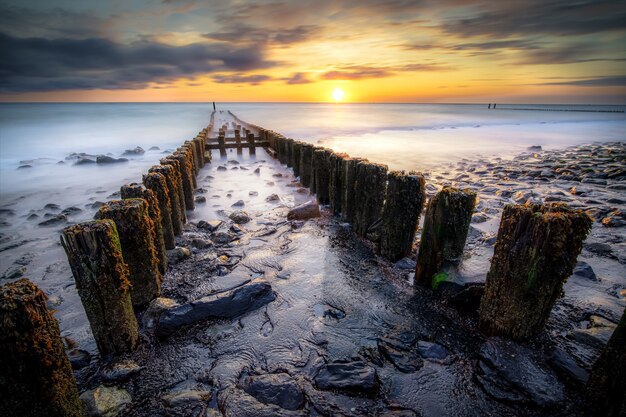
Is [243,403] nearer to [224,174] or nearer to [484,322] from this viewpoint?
[484,322]

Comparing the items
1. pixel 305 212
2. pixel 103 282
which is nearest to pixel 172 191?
pixel 305 212

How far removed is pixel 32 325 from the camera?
176cm

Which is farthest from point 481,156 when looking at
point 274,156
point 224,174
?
point 224,174

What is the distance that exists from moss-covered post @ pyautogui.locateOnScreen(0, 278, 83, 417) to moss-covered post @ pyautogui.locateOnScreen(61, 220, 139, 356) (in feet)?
1.87

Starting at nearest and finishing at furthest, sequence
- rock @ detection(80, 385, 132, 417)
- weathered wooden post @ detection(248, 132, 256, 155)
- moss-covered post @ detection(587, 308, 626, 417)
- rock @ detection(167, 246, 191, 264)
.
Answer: moss-covered post @ detection(587, 308, 626, 417), rock @ detection(80, 385, 132, 417), rock @ detection(167, 246, 191, 264), weathered wooden post @ detection(248, 132, 256, 155)

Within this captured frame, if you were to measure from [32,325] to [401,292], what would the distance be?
3.30 meters

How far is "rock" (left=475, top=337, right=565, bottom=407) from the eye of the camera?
2244 mm

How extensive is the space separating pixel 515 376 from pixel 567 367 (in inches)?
17.6

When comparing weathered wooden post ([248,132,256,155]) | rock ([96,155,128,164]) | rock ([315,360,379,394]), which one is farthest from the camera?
weathered wooden post ([248,132,256,155])

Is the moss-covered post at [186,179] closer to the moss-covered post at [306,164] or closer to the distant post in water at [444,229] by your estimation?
the moss-covered post at [306,164]

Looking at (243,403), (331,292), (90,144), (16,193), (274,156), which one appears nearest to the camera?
(243,403)

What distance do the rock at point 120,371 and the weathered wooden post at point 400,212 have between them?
10.4 ft

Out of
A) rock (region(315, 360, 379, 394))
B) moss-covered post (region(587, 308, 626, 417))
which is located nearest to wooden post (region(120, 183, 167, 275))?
rock (region(315, 360, 379, 394))

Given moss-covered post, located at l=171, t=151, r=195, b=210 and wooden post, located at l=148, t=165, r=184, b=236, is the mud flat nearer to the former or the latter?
wooden post, located at l=148, t=165, r=184, b=236
